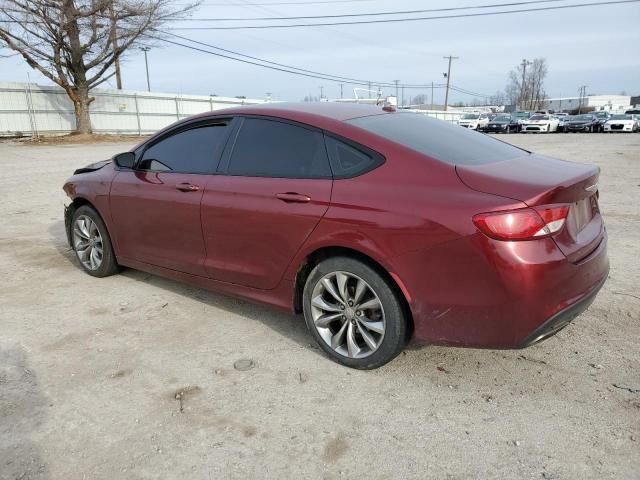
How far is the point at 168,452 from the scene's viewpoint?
244 cm

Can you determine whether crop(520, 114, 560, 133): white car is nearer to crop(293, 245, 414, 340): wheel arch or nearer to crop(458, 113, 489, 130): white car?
crop(458, 113, 489, 130): white car

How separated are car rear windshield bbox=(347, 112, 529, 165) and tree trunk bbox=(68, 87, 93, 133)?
28199 mm

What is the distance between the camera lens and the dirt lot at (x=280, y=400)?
2.35m

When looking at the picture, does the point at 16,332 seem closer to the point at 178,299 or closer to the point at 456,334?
the point at 178,299

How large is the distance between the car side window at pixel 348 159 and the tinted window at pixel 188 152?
1.05 m

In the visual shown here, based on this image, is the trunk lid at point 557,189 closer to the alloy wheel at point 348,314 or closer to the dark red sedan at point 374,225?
the dark red sedan at point 374,225

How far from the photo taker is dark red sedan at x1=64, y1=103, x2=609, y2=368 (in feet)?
8.45

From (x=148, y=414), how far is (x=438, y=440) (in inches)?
60.7

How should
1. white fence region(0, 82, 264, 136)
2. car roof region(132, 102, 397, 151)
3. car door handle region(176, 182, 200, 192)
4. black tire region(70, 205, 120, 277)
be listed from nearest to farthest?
car roof region(132, 102, 397, 151) → car door handle region(176, 182, 200, 192) → black tire region(70, 205, 120, 277) → white fence region(0, 82, 264, 136)

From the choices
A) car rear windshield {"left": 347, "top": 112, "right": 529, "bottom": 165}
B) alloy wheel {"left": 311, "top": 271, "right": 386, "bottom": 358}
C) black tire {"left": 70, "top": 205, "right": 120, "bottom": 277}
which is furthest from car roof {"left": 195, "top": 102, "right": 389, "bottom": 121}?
black tire {"left": 70, "top": 205, "right": 120, "bottom": 277}

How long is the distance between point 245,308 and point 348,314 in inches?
51.4

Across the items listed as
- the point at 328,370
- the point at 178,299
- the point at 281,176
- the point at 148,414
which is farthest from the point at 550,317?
the point at 178,299

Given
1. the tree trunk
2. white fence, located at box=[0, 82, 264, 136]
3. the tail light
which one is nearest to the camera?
the tail light

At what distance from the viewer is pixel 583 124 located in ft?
124
